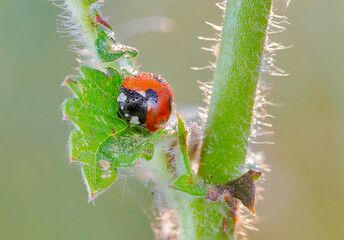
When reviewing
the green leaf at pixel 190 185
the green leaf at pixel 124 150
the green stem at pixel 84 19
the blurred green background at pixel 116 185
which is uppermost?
the green stem at pixel 84 19

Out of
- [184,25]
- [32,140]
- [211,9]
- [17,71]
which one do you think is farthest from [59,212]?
[211,9]

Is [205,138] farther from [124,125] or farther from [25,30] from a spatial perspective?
[25,30]

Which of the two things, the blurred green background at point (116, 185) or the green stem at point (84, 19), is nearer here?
the green stem at point (84, 19)

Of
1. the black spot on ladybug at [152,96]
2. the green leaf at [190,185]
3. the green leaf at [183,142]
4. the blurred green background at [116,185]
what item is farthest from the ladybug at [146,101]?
the blurred green background at [116,185]

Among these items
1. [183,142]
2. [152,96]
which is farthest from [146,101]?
[183,142]

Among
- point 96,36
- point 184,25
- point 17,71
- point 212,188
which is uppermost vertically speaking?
point 96,36

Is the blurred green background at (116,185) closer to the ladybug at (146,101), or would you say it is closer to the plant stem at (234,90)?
the ladybug at (146,101)
